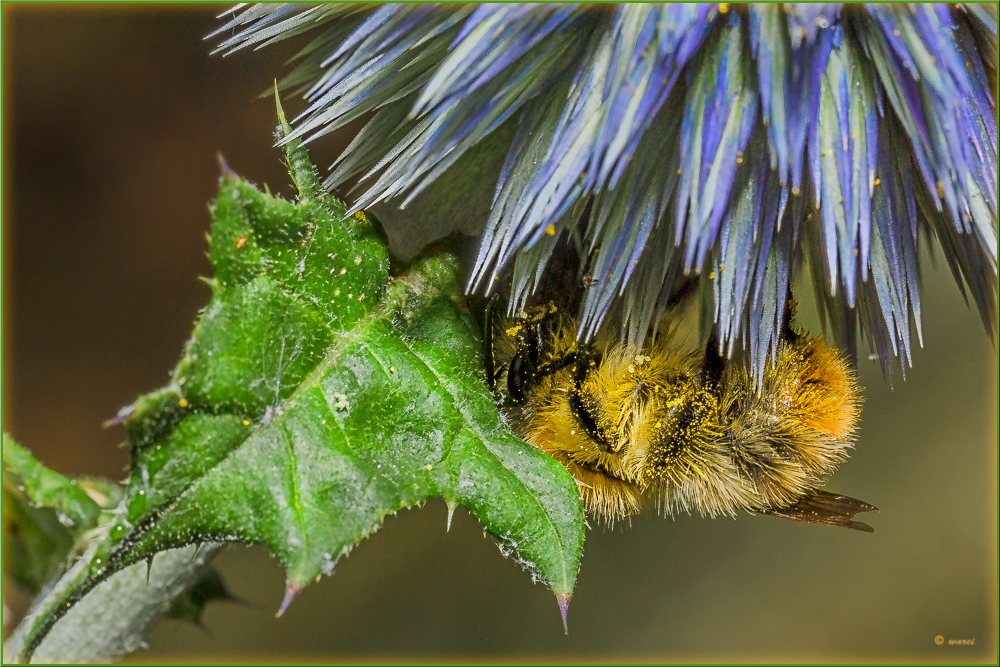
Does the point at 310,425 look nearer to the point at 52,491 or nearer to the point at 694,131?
the point at 52,491

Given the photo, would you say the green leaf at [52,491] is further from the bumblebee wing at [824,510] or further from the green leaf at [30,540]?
the bumblebee wing at [824,510]

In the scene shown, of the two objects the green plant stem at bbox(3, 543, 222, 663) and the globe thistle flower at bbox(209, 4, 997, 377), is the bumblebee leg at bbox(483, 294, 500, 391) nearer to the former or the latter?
the globe thistle flower at bbox(209, 4, 997, 377)

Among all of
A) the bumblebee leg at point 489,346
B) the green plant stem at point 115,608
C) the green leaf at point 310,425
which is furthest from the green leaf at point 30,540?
the bumblebee leg at point 489,346

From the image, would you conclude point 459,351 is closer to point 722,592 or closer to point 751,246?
point 751,246

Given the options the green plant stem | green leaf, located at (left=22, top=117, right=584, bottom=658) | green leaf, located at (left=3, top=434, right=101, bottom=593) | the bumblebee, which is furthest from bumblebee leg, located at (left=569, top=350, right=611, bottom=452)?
green leaf, located at (left=3, top=434, right=101, bottom=593)

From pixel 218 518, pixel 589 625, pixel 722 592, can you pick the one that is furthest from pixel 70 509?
pixel 722 592

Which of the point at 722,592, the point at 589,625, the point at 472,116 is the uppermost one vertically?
the point at 472,116

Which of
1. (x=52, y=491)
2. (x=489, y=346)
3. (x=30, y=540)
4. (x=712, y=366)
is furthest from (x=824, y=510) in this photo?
(x=30, y=540)
